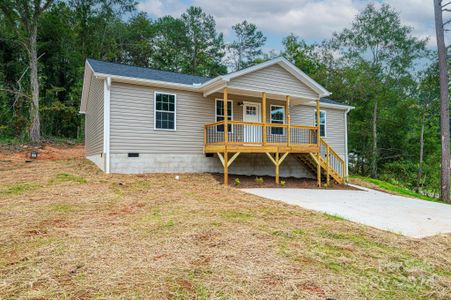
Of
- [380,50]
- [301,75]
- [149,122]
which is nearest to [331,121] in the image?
[301,75]

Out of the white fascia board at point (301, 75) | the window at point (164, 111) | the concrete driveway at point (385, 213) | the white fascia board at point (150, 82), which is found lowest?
the concrete driveway at point (385, 213)

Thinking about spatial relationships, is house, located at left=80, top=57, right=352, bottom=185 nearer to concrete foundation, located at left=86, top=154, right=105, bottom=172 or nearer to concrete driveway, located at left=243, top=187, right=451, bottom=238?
concrete foundation, located at left=86, top=154, right=105, bottom=172

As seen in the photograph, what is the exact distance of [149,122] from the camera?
10266mm

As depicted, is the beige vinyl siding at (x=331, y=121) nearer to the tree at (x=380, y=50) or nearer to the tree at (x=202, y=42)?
the tree at (x=380, y=50)

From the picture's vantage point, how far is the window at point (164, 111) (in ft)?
34.4

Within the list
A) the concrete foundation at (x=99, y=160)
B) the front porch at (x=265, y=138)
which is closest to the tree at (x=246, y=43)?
the front porch at (x=265, y=138)

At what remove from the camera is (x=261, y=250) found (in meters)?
3.39

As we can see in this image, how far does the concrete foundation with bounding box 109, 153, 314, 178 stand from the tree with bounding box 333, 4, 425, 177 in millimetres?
9754

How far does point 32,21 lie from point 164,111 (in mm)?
13543

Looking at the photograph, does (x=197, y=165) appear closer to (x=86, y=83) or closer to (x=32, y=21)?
(x=86, y=83)

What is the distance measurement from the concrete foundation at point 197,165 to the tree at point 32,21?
34.1ft

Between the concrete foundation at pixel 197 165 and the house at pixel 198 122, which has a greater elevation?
the house at pixel 198 122

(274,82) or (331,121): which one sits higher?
(274,82)

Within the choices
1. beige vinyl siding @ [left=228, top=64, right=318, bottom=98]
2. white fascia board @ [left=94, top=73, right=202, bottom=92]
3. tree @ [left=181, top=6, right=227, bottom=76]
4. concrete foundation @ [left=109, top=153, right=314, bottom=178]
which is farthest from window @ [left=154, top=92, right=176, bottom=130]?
tree @ [left=181, top=6, right=227, bottom=76]
